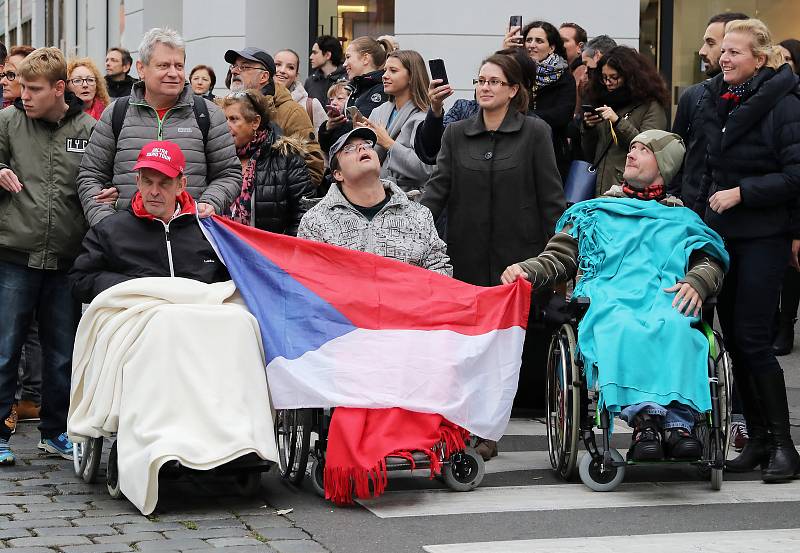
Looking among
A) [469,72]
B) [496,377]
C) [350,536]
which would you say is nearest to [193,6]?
[469,72]

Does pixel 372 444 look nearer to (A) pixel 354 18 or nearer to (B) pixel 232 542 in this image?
(B) pixel 232 542

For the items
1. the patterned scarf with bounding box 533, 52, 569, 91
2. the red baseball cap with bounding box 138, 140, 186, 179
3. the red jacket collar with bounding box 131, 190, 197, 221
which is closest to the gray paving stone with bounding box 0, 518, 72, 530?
the red jacket collar with bounding box 131, 190, 197, 221

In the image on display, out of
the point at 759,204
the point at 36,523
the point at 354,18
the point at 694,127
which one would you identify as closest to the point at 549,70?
the point at 694,127

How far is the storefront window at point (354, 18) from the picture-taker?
16550 mm

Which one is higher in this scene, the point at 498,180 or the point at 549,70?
the point at 549,70

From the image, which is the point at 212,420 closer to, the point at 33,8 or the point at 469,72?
the point at 469,72

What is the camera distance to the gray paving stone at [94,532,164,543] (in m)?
6.13

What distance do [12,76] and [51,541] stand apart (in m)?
6.52

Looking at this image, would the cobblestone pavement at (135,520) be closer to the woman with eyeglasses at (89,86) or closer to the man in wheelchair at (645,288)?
the man in wheelchair at (645,288)

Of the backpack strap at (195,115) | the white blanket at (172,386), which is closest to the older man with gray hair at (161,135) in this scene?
the backpack strap at (195,115)

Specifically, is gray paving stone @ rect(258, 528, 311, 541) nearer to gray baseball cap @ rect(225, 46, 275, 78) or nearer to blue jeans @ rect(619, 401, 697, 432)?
blue jeans @ rect(619, 401, 697, 432)

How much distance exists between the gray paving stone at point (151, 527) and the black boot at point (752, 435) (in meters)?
3.04

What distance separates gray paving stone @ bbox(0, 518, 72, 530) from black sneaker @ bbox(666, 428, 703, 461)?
282 centimetres

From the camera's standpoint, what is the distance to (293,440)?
727 centimetres
